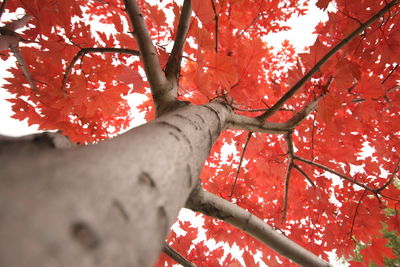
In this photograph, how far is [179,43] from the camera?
1.26 meters

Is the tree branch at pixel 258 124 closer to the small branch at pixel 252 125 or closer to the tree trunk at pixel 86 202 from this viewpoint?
the small branch at pixel 252 125

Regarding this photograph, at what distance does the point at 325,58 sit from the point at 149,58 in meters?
0.96

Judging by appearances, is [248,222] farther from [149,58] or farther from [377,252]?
[377,252]

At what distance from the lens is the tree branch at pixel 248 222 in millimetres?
1017

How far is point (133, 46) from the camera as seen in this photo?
1.59 meters

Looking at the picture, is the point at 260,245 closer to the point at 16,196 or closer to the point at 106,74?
the point at 106,74

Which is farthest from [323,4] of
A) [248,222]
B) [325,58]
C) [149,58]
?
[248,222]

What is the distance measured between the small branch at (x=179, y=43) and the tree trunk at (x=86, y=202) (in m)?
0.88

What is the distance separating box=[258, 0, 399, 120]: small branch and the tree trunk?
1.04m

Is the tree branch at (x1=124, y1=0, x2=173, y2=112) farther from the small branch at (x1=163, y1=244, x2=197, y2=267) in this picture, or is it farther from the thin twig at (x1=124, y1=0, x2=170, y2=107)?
the small branch at (x1=163, y1=244, x2=197, y2=267)

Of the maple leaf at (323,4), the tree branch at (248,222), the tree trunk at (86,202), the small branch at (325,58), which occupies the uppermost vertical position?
the maple leaf at (323,4)

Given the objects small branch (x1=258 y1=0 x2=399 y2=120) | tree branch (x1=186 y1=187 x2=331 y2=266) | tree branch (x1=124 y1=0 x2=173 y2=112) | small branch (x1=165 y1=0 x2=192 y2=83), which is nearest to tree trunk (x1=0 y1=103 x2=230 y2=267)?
tree branch (x1=186 y1=187 x2=331 y2=266)

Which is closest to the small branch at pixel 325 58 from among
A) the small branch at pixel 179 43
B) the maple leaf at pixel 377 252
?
the small branch at pixel 179 43

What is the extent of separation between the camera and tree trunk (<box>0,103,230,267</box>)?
0.75 feet
